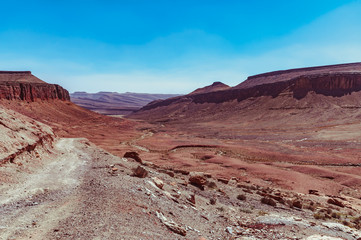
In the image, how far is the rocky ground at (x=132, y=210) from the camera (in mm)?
5914

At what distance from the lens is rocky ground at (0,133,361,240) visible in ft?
19.4

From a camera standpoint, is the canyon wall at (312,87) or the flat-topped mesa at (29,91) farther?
the canyon wall at (312,87)

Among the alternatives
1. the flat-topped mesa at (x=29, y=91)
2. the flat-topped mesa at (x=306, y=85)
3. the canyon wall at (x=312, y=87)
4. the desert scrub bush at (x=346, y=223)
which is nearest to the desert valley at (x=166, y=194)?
the desert scrub bush at (x=346, y=223)

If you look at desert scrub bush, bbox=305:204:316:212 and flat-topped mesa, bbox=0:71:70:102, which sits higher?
flat-topped mesa, bbox=0:71:70:102

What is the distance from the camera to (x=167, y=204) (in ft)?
29.1

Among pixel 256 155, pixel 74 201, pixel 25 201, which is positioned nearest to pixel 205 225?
pixel 74 201

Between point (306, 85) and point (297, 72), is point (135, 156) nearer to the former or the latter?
point (306, 85)

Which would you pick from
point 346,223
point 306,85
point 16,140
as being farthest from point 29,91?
point 306,85

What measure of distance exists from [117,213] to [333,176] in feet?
75.1

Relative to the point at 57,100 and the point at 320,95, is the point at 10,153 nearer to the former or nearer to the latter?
the point at 57,100

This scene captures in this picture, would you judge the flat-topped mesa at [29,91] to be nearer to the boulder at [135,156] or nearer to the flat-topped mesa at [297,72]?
the boulder at [135,156]

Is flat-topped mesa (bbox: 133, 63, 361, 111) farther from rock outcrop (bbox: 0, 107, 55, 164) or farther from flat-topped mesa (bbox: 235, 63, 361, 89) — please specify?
rock outcrop (bbox: 0, 107, 55, 164)

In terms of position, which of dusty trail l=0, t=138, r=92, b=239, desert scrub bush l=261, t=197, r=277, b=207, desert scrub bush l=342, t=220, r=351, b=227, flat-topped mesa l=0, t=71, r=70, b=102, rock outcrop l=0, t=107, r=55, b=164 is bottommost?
desert scrub bush l=261, t=197, r=277, b=207

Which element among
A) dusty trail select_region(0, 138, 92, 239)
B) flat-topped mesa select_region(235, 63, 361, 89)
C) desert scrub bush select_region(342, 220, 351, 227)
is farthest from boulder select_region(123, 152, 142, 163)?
flat-topped mesa select_region(235, 63, 361, 89)
